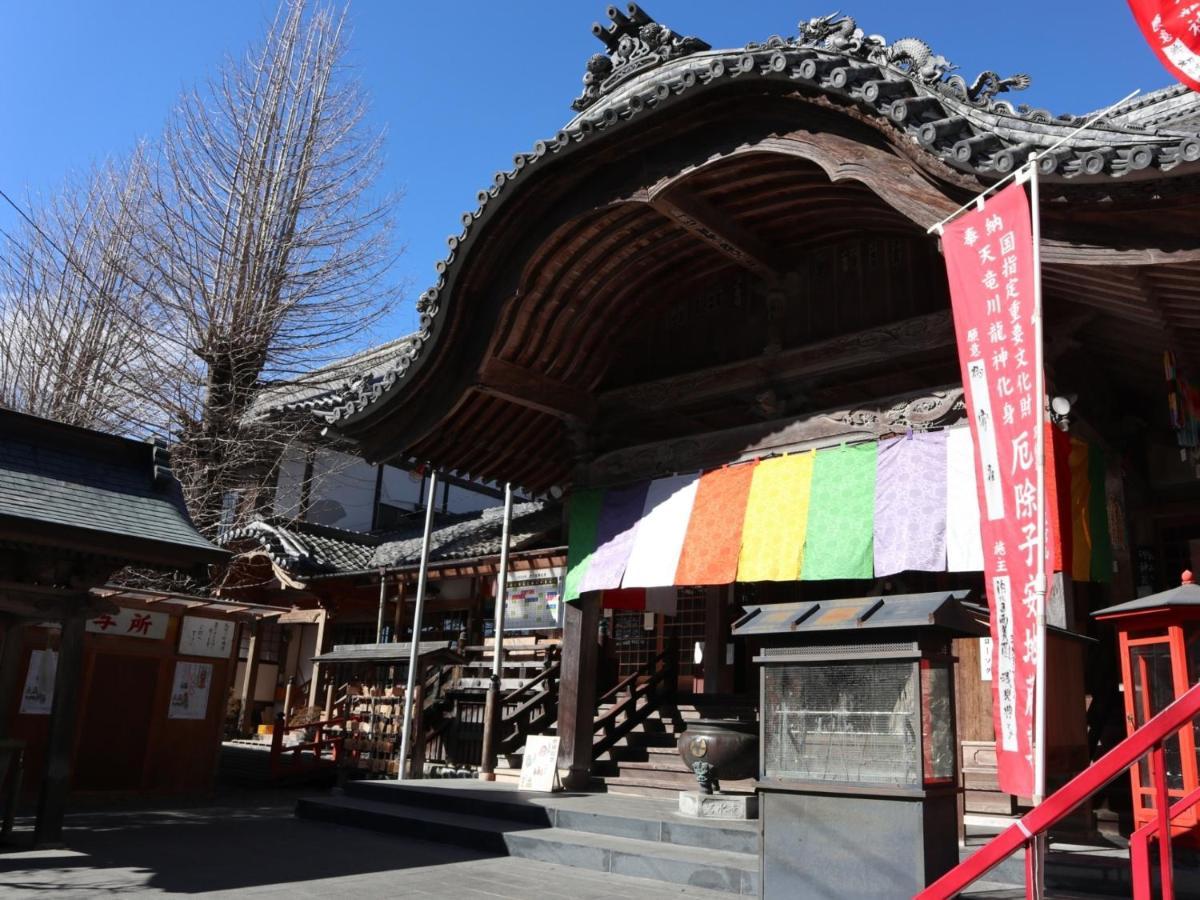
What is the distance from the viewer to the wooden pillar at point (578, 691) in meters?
9.89

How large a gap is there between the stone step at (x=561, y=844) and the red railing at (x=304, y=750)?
4.61 meters

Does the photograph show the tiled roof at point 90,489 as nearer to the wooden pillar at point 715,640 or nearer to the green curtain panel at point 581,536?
the green curtain panel at point 581,536

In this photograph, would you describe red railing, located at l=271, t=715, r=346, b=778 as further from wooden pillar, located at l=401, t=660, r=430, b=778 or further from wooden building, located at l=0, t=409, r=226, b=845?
wooden building, located at l=0, t=409, r=226, b=845

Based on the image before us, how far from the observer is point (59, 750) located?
7.49 m

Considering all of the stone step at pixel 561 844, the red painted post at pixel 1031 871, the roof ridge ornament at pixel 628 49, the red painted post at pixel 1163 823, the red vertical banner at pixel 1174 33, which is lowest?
the stone step at pixel 561 844

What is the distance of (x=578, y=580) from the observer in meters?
10.1

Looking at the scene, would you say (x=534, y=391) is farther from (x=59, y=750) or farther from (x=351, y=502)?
(x=351, y=502)

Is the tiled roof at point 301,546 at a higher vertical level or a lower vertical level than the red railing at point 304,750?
higher

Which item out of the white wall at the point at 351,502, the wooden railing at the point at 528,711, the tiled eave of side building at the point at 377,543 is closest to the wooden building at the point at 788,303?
the wooden railing at the point at 528,711

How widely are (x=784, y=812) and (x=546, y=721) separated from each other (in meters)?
7.53

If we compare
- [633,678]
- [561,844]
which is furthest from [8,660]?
[633,678]

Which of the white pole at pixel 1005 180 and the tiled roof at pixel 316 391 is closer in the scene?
the white pole at pixel 1005 180

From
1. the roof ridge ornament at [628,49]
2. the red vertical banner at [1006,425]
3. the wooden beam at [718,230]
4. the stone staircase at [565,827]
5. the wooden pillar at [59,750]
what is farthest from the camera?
the roof ridge ornament at [628,49]

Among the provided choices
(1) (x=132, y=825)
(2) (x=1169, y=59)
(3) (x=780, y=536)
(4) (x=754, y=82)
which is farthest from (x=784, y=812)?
(1) (x=132, y=825)
